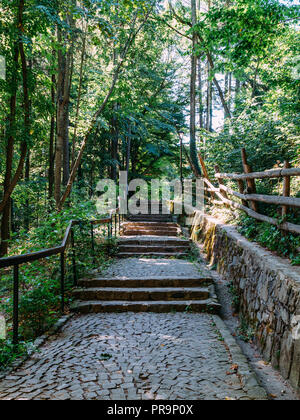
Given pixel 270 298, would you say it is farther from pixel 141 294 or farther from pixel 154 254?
pixel 154 254

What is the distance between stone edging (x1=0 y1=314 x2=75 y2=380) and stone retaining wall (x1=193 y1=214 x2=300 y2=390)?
231cm

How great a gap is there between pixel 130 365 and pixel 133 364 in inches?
1.3

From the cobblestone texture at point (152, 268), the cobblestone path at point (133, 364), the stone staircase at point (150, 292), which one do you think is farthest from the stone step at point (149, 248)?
the cobblestone path at point (133, 364)

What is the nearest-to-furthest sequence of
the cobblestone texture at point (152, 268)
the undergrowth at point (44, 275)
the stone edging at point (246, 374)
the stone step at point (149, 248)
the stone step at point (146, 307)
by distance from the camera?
the stone edging at point (246, 374) < the undergrowth at point (44, 275) < the stone step at point (146, 307) < the cobblestone texture at point (152, 268) < the stone step at point (149, 248)

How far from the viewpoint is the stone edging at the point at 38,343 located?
237cm

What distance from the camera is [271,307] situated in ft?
9.65

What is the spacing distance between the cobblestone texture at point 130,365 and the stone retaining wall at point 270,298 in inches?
18.2

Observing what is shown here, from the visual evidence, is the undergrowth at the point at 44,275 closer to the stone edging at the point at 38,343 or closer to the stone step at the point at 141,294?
the stone edging at the point at 38,343

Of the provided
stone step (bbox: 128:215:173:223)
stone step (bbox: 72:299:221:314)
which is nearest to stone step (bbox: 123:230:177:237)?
stone step (bbox: 128:215:173:223)

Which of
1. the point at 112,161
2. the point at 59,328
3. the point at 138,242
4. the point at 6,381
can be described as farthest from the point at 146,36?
the point at 6,381

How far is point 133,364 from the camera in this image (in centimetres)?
255

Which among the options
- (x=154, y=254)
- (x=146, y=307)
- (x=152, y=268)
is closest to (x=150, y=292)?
(x=146, y=307)

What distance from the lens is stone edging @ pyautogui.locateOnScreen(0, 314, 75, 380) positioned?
2365 millimetres
